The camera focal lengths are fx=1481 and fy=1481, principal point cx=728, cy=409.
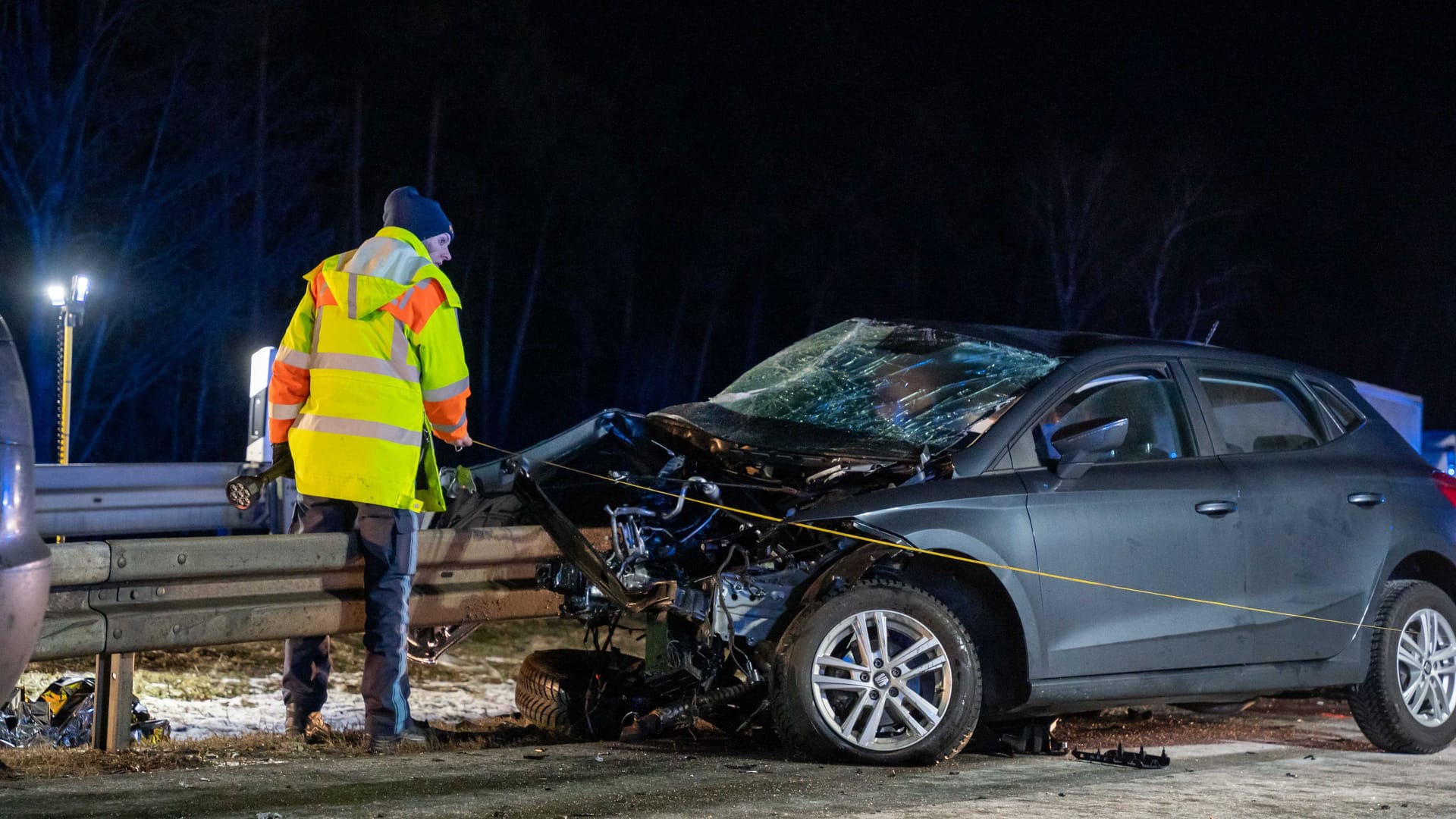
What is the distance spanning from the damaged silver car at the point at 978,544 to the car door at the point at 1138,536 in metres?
0.01

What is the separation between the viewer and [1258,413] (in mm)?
6574

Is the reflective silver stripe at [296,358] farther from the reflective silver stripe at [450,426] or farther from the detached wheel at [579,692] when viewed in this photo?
the detached wheel at [579,692]

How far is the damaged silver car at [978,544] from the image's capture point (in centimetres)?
540

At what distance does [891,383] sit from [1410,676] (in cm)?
270

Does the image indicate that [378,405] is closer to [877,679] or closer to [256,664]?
[877,679]

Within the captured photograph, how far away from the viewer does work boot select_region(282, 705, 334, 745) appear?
5770 millimetres

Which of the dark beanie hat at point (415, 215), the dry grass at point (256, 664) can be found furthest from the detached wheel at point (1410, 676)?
the dry grass at point (256, 664)

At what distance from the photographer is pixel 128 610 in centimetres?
527

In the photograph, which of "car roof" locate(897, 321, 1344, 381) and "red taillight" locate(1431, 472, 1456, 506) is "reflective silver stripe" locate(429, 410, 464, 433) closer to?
"car roof" locate(897, 321, 1344, 381)

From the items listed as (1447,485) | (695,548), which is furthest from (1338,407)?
(695,548)

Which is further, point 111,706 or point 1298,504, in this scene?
point 1298,504

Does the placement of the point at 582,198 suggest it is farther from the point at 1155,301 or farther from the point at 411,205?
the point at 411,205

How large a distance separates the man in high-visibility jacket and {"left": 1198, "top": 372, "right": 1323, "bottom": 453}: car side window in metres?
3.22

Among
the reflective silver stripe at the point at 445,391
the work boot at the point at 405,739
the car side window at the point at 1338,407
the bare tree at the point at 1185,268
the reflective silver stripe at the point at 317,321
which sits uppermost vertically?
the bare tree at the point at 1185,268
